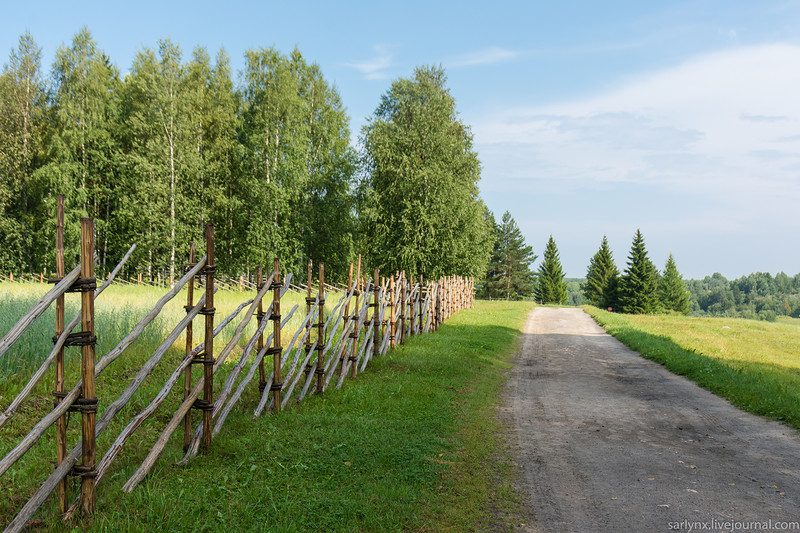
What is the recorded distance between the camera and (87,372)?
4105 mm

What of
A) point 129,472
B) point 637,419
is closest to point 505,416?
point 637,419

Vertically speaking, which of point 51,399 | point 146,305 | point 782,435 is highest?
point 146,305

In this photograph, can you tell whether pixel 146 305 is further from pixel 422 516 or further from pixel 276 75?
pixel 276 75

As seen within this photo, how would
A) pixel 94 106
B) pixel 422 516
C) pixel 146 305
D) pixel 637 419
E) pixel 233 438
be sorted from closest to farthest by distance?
pixel 422 516 → pixel 233 438 → pixel 637 419 → pixel 146 305 → pixel 94 106

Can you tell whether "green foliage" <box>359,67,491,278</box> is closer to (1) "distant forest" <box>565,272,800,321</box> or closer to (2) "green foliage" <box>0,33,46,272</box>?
(2) "green foliage" <box>0,33,46,272</box>

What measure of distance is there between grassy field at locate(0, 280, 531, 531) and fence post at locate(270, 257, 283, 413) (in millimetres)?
319

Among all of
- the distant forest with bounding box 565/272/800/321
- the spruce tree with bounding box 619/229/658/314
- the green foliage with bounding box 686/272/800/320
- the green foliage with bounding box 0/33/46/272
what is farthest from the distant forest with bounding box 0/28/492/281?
the green foliage with bounding box 686/272/800/320

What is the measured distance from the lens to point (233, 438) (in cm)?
613

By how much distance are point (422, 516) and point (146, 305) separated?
12534 millimetres

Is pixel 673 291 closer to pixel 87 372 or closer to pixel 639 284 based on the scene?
pixel 639 284

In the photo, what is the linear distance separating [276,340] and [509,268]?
6785cm

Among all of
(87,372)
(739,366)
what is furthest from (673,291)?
(87,372)

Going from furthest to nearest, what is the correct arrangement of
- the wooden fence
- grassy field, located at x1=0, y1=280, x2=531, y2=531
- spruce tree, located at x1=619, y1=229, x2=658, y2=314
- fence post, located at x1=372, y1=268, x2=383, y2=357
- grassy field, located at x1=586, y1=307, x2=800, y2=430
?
spruce tree, located at x1=619, y1=229, x2=658, y2=314
fence post, located at x1=372, y1=268, x2=383, y2=357
grassy field, located at x1=586, y1=307, x2=800, y2=430
grassy field, located at x1=0, y1=280, x2=531, y2=531
the wooden fence

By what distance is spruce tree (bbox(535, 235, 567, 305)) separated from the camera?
72.9 metres
